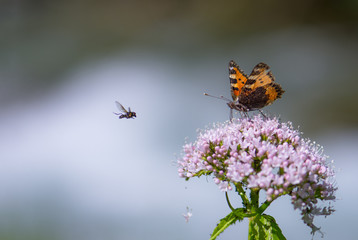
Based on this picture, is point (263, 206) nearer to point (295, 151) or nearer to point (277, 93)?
point (295, 151)

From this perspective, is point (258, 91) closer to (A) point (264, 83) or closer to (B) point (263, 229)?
(A) point (264, 83)

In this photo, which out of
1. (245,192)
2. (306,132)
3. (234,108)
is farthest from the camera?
(306,132)

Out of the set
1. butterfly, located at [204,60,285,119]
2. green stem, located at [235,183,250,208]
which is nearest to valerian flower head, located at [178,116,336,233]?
green stem, located at [235,183,250,208]

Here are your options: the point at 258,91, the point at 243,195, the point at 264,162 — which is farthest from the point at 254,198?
the point at 258,91

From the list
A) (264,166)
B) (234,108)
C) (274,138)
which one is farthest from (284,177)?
(234,108)

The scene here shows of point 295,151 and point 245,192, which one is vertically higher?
point 295,151

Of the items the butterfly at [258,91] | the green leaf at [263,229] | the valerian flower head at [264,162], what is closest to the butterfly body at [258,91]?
the butterfly at [258,91]
